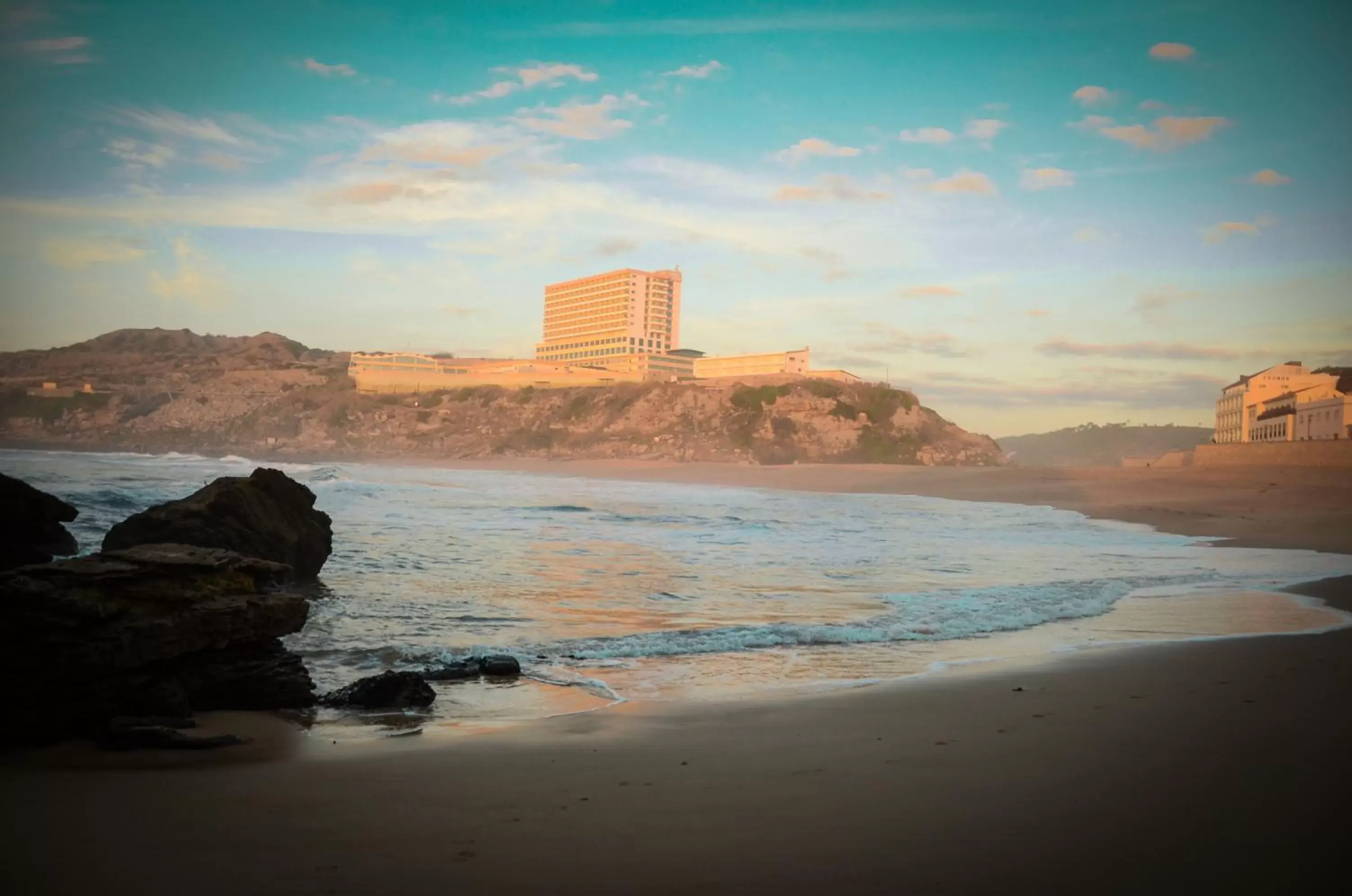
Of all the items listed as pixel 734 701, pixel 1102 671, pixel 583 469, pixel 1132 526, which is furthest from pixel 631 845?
pixel 583 469

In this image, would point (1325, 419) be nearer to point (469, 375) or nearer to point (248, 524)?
point (248, 524)

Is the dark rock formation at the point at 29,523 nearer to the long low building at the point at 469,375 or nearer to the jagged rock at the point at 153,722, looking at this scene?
the jagged rock at the point at 153,722

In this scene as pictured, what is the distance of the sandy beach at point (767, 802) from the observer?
9.50 ft

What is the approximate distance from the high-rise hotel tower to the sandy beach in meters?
117

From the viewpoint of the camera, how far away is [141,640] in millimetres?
4855

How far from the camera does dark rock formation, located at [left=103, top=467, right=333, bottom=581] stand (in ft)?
29.2

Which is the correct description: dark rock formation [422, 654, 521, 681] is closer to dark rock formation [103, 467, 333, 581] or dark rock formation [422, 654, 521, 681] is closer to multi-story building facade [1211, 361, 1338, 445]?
dark rock formation [103, 467, 333, 581]

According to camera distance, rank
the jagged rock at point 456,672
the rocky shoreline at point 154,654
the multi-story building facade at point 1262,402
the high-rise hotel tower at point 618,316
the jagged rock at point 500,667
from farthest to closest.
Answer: the high-rise hotel tower at point 618,316 < the multi-story building facade at point 1262,402 < the jagged rock at point 500,667 < the jagged rock at point 456,672 < the rocky shoreline at point 154,654

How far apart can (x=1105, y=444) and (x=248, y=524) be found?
124 meters

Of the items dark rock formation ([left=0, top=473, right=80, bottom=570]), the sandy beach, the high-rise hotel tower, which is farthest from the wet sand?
the high-rise hotel tower

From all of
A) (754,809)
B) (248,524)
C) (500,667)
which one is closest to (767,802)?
(754,809)

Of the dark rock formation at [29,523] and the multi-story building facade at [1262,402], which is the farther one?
the multi-story building facade at [1262,402]

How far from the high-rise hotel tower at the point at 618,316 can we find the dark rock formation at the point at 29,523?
112099 mm

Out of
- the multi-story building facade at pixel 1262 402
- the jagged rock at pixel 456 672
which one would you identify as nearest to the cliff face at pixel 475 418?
the multi-story building facade at pixel 1262 402
